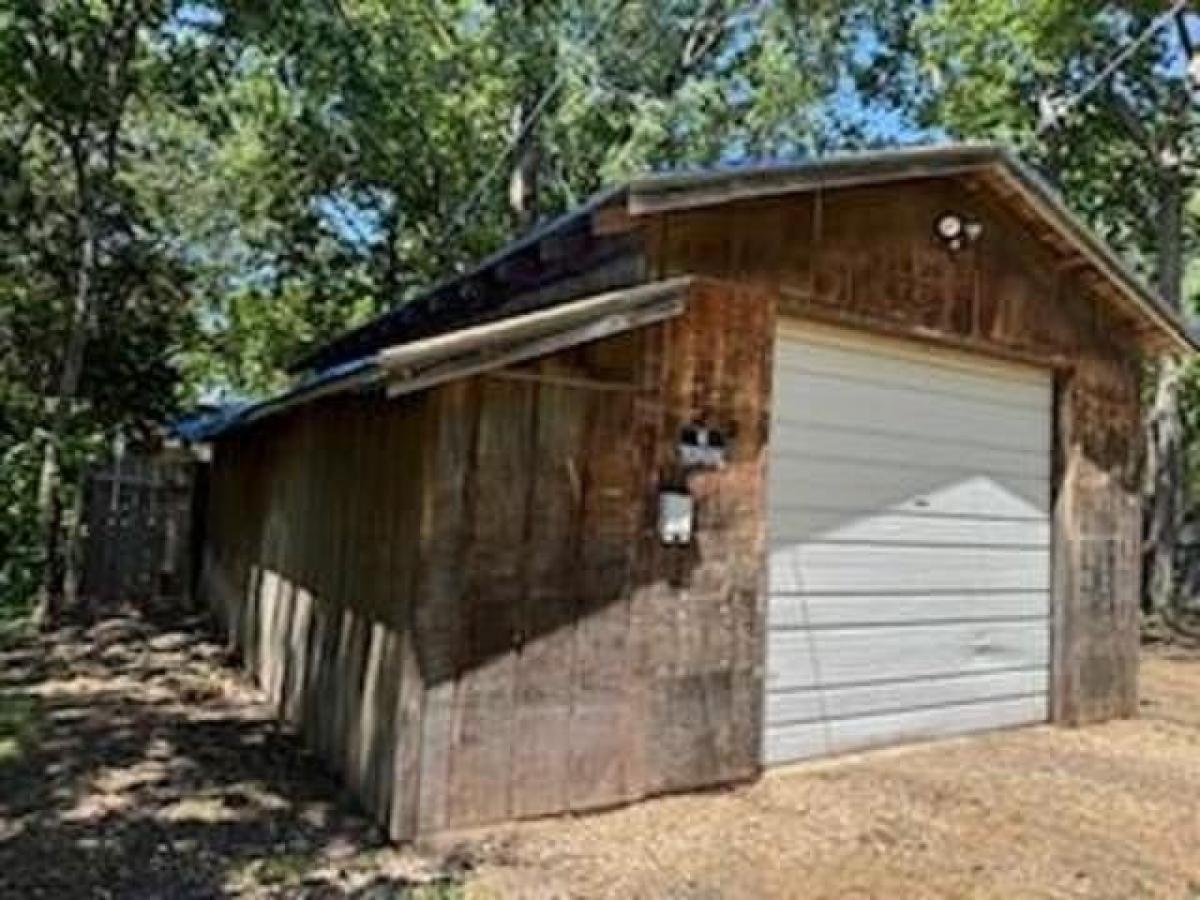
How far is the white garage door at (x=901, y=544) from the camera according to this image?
22.2ft

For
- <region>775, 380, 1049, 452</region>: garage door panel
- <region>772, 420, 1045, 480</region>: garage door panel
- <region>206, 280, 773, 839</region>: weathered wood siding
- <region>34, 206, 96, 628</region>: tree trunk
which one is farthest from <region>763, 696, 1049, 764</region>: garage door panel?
<region>34, 206, 96, 628</region>: tree trunk

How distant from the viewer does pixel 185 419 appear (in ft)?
48.6

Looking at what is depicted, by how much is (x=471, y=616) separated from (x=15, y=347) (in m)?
12.2

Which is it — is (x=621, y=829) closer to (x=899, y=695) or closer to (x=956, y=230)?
(x=899, y=695)

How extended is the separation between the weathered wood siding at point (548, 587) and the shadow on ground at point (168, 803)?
1.02 ft

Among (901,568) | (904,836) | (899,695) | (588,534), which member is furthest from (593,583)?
(899,695)

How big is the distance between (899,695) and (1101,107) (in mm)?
12715

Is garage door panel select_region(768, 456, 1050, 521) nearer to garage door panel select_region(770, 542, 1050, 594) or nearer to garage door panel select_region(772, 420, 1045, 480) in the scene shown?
garage door panel select_region(772, 420, 1045, 480)

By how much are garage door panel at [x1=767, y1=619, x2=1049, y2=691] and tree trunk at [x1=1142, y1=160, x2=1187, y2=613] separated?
999 centimetres

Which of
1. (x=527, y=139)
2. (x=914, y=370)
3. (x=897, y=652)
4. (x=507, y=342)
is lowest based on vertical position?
(x=897, y=652)

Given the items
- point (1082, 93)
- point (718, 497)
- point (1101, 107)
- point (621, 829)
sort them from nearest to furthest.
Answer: point (621, 829), point (718, 497), point (1082, 93), point (1101, 107)

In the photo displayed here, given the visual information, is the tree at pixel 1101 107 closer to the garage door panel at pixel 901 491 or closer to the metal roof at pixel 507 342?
the garage door panel at pixel 901 491

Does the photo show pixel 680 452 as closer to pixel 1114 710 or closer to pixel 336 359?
pixel 1114 710

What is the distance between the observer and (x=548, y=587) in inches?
219
